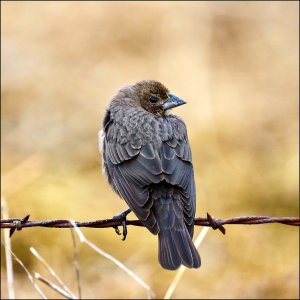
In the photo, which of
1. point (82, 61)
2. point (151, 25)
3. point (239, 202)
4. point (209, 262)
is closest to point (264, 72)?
point (151, 25)

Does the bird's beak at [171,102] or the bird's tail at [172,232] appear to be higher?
the bird's beak at [171,102]

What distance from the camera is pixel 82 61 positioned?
40.9 feet

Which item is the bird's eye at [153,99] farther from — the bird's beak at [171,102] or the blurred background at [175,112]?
the blurred background at [175,112]

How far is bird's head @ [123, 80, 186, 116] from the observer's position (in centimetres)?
681

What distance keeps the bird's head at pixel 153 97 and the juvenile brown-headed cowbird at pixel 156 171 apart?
1 cm

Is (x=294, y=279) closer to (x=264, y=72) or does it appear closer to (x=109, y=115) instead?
(x=109, y=115)

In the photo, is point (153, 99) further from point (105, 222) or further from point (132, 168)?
point (105, 222)

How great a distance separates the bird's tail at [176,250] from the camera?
5168mm

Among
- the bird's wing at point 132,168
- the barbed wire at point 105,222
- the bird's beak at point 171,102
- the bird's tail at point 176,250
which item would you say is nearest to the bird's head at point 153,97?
the bird's beak at point 171,102

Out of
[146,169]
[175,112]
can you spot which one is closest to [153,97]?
[146,169]

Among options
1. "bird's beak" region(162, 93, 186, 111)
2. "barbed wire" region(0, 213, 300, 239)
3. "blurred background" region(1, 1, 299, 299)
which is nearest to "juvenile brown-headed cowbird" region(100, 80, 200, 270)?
"bird's beak" region(162, 93, 186, 111)

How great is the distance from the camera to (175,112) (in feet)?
36.7

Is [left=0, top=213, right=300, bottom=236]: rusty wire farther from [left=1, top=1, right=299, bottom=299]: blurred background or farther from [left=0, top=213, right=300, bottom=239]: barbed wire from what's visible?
[left=1, top=1, right=299, bottom=299]: blurred background

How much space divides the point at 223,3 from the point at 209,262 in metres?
4.86
